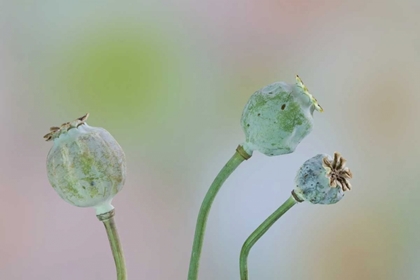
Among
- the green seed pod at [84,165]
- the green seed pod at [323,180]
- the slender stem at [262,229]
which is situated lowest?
the slender stem at [262,229]

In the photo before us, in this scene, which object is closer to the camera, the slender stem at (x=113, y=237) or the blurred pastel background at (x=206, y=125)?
the slender stem at (x=113, y=237)

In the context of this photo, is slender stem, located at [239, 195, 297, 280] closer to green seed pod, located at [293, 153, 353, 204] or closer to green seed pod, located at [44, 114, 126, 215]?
green seed pod, located at [293, 153, 353, 204]

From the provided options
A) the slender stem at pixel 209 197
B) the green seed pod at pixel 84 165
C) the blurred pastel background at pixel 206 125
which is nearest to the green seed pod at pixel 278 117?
the slender stem at pixel 209 197

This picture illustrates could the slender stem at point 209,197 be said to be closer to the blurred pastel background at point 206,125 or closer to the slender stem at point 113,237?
the slender stem at point 113,237

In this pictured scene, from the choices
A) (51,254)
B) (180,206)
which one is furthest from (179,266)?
(51,254)

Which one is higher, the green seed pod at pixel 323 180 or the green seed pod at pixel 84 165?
the green seed pod at pixel 84 165

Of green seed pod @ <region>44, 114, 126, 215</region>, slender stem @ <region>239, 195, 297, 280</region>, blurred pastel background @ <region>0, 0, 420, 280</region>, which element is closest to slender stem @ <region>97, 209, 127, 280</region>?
green seed pod @ <region>44, 114, 126, 215</region>

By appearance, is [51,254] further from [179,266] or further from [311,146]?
[311,146]
